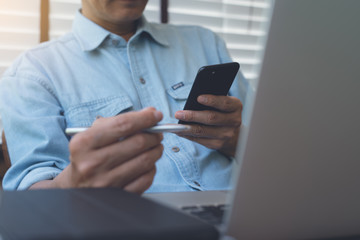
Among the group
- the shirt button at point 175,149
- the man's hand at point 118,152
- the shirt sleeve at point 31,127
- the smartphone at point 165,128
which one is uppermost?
the smartphone at point 165,128

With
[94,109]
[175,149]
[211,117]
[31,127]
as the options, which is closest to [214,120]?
[211,117]

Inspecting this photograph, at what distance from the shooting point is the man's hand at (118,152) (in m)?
0.46

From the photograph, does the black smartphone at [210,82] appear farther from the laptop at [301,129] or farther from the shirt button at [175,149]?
the laptop at [301,129]

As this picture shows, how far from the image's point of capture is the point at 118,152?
19.2 inches

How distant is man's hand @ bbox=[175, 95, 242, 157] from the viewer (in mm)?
786

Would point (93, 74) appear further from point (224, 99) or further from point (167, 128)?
point (167, 128)

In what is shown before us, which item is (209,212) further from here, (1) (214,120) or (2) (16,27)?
(2) (16,27)

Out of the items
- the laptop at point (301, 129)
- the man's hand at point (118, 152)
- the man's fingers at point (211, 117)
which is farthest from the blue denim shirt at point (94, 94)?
the laptop at point (301, 129)

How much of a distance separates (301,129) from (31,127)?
26.5 inches

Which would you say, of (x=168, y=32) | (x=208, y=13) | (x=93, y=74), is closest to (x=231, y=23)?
(x=208, y=13)

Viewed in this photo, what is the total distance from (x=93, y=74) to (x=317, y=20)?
2.43 feet

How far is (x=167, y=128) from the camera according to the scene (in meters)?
0.46

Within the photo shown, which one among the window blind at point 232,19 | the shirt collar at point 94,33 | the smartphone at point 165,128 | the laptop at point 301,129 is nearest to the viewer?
the laptop at point 301,129

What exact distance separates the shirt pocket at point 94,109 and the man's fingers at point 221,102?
9.9 inches
